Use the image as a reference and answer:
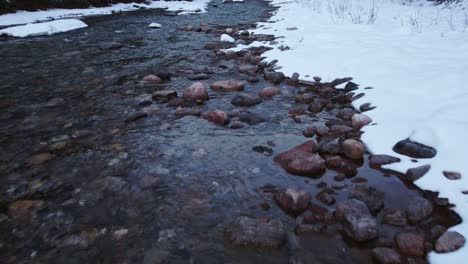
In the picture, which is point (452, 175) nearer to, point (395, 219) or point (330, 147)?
point (395, 219)

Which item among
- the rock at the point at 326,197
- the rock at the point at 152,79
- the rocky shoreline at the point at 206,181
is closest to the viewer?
the rocky shoreline at the point at 206,181

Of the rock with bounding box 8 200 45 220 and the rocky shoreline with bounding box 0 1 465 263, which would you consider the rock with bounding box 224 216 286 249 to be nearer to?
the rocky shoreline with bounding box 0 1 465 263

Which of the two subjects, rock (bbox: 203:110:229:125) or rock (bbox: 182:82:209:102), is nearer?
rock (bbox: 203:110:229:125)

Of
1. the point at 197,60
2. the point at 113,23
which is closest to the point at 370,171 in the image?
the point at 197,60

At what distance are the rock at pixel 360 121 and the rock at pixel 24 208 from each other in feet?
11.9

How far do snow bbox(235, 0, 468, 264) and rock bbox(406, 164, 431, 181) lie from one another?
0.04 meters

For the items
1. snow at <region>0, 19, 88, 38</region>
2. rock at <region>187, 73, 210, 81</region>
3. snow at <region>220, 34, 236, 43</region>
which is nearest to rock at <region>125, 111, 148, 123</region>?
rock at <region>187, 73, 210, 81</region>

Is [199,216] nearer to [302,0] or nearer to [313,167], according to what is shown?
[313,167]

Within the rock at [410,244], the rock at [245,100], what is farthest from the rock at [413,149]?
the rock at [245,100]

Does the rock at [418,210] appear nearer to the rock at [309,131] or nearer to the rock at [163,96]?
the rock at [309,131]

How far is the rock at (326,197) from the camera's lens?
9.84ft

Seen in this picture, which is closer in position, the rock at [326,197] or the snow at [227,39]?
the rock at [326,197]

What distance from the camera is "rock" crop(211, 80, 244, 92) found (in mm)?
5926

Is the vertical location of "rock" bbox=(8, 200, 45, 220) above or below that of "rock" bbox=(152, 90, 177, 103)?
below
